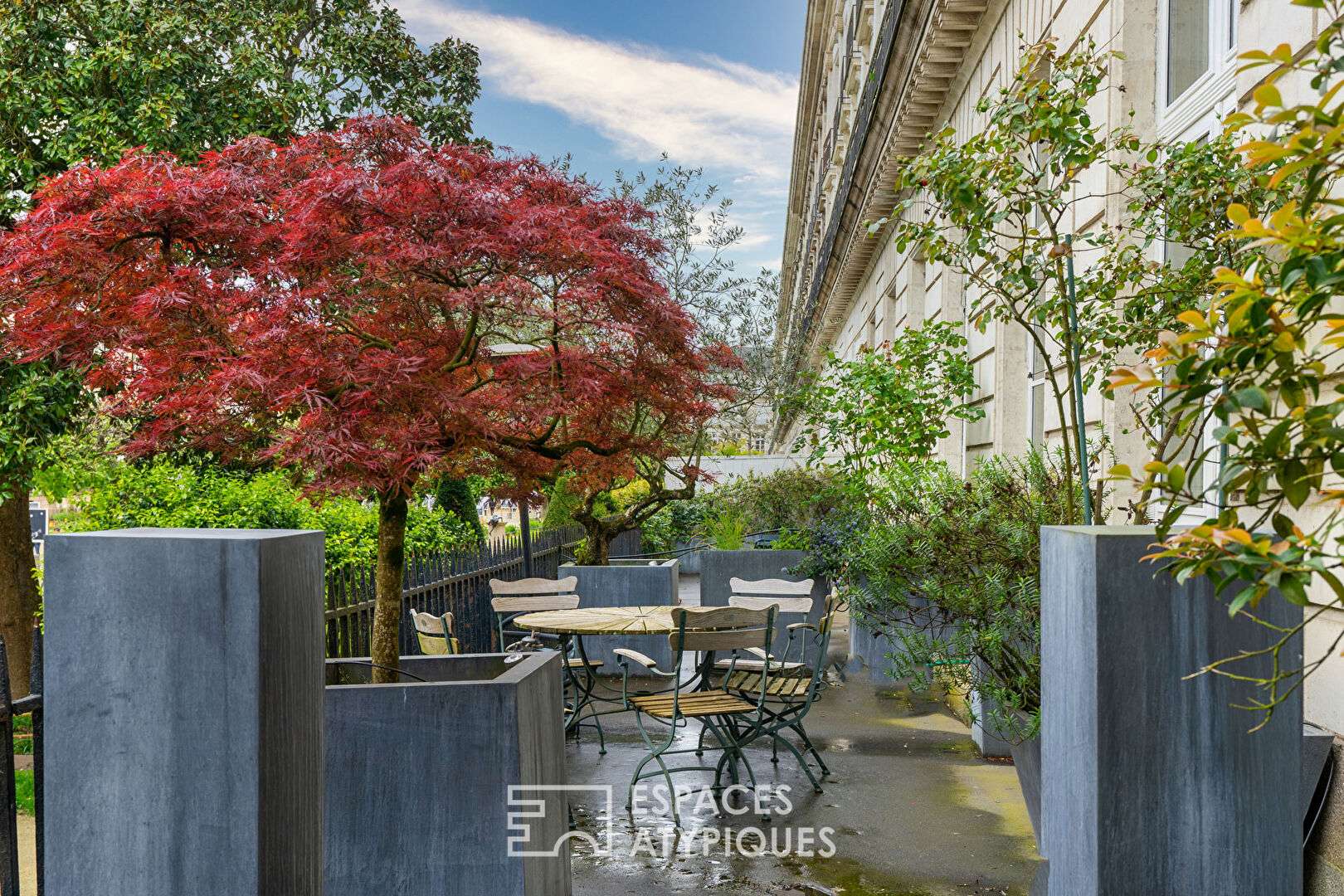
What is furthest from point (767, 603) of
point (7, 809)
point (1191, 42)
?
point (7, 809)

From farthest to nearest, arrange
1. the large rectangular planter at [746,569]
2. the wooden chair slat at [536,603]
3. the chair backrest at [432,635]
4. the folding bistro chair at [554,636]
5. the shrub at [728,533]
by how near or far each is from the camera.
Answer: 1. the shrub at [728,533]
2. the large rectangular planter at [746,569]
3. the wooden chair slat at [536,603]
4. the folding bistro chair at [554,636]
5. the chair backrest at [432,635]

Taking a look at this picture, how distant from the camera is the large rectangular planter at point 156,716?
1.99m

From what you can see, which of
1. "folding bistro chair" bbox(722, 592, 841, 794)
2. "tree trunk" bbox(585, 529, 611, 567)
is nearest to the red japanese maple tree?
"folding bistro chair" bbox(722, 592, 841, 794)

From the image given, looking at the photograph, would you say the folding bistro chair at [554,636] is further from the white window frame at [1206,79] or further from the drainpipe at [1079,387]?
the white window frame at [1206,79]

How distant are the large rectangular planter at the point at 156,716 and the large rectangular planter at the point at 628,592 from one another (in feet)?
24.1

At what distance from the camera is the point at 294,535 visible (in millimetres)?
2193

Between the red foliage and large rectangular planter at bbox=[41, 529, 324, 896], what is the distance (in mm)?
1765

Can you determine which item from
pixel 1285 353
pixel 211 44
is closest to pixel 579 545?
pixel 211 44

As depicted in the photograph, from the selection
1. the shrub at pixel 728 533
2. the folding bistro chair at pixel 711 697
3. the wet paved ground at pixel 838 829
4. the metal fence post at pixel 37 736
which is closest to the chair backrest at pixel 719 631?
the folding bistro chair at pixel 711 697

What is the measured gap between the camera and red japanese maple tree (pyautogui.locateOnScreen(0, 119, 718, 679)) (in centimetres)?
388

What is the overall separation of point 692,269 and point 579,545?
23.4ft

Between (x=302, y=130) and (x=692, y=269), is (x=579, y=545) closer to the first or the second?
(x=302, y=130)

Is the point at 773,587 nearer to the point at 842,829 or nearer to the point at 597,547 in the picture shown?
the point at 597,547

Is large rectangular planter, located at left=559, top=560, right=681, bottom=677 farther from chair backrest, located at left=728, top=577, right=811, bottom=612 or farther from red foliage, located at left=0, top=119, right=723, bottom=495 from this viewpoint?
red foliage, located at left=0, top=119, right=723, bottom=495
